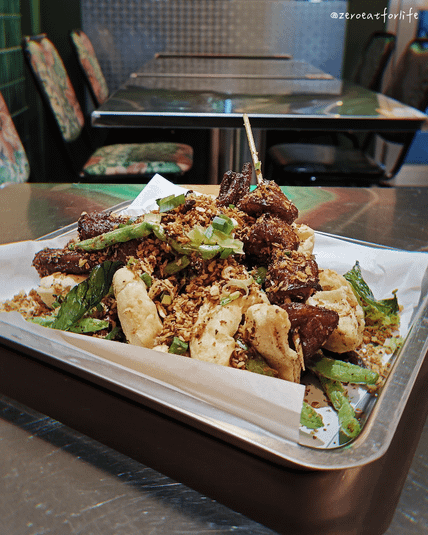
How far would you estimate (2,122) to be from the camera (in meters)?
2.47

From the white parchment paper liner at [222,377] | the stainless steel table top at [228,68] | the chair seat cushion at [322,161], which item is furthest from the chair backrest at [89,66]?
the white parchment paper liner at [222,377]

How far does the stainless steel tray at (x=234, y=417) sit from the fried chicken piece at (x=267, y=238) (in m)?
0.31

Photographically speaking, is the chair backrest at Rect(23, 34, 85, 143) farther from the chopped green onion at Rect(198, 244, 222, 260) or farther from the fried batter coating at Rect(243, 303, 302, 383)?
the fried batter coating at Rect(243, 303, 302, 383)

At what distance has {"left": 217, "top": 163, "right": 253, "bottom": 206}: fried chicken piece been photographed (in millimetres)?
1178

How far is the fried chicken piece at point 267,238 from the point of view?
0.98 m

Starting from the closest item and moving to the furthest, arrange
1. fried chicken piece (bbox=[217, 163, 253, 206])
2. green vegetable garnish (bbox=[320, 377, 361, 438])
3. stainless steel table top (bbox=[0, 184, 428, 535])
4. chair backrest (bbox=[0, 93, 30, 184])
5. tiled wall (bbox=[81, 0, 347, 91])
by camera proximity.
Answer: stainless steel table top (bbox=[0, 184, 428, 535]), green vegetable garnish (bbox=[320, 377, 361, 438]), fried chicken piece (bbox=[217, 163, 253, 206]), chair backrest (bbox=[0, 93, 30, 184]), tiled wall (bbox=[81, 0, 347, 91])

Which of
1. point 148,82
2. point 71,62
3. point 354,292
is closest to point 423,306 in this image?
point 354,292

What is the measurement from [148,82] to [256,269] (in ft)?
9.80

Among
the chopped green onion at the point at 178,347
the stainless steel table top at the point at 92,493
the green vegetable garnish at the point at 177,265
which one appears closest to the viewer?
the stainless steel table top at the point at 92,493

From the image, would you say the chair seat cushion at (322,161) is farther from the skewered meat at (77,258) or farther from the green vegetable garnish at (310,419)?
the green vegetable garnish at (310,419)

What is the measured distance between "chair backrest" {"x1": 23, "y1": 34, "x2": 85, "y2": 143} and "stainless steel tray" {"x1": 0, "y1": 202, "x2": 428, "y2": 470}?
282 centimetres

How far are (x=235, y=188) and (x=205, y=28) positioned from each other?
192 inches

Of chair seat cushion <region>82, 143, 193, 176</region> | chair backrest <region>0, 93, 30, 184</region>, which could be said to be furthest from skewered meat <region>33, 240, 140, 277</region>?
chair seat cushion <region>82, 143, 193, 176</region>

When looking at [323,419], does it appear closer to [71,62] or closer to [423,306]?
[423,306]
